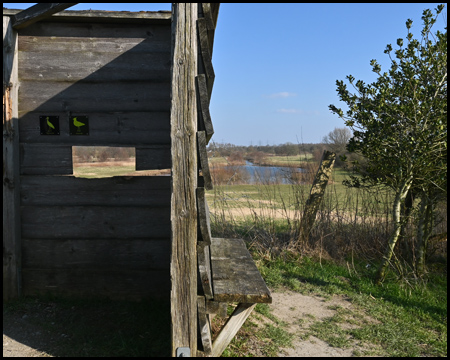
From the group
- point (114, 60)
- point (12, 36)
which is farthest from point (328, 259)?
point (12, 36)

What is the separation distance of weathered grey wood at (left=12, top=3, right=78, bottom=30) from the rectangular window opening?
1.37 metres

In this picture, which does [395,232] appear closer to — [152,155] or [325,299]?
[325,299]

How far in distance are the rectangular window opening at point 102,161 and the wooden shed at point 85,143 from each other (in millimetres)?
191

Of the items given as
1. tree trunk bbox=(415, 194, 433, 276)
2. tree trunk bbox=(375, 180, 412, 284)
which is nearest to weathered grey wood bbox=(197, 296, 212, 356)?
tree trunk bbox=(375, 180, 412, 284)

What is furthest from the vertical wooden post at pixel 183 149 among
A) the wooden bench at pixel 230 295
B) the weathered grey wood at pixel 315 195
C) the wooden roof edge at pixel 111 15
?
the weathered grey wood at pixel 315 195

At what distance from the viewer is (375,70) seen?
5539 millimetres

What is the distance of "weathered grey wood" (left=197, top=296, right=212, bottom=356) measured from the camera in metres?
3.12

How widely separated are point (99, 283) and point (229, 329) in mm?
1806

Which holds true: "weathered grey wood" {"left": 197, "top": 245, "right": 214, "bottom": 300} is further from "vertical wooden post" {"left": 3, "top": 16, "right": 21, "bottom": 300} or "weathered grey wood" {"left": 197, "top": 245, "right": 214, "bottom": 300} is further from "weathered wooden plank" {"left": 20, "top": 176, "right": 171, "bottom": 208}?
"vertical wooden post" {"left": 3, "top": 16, "right": 21, "bottom": 300}

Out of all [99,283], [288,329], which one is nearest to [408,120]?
[288,329]

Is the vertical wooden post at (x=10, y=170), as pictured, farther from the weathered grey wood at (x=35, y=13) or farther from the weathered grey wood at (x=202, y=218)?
the weathered grey wood at (x=202, y=218)

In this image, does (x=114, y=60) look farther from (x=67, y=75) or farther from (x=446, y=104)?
(x=446, y=104)

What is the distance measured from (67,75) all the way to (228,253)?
8.46ft

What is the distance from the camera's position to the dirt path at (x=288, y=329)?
3584 millimetres
